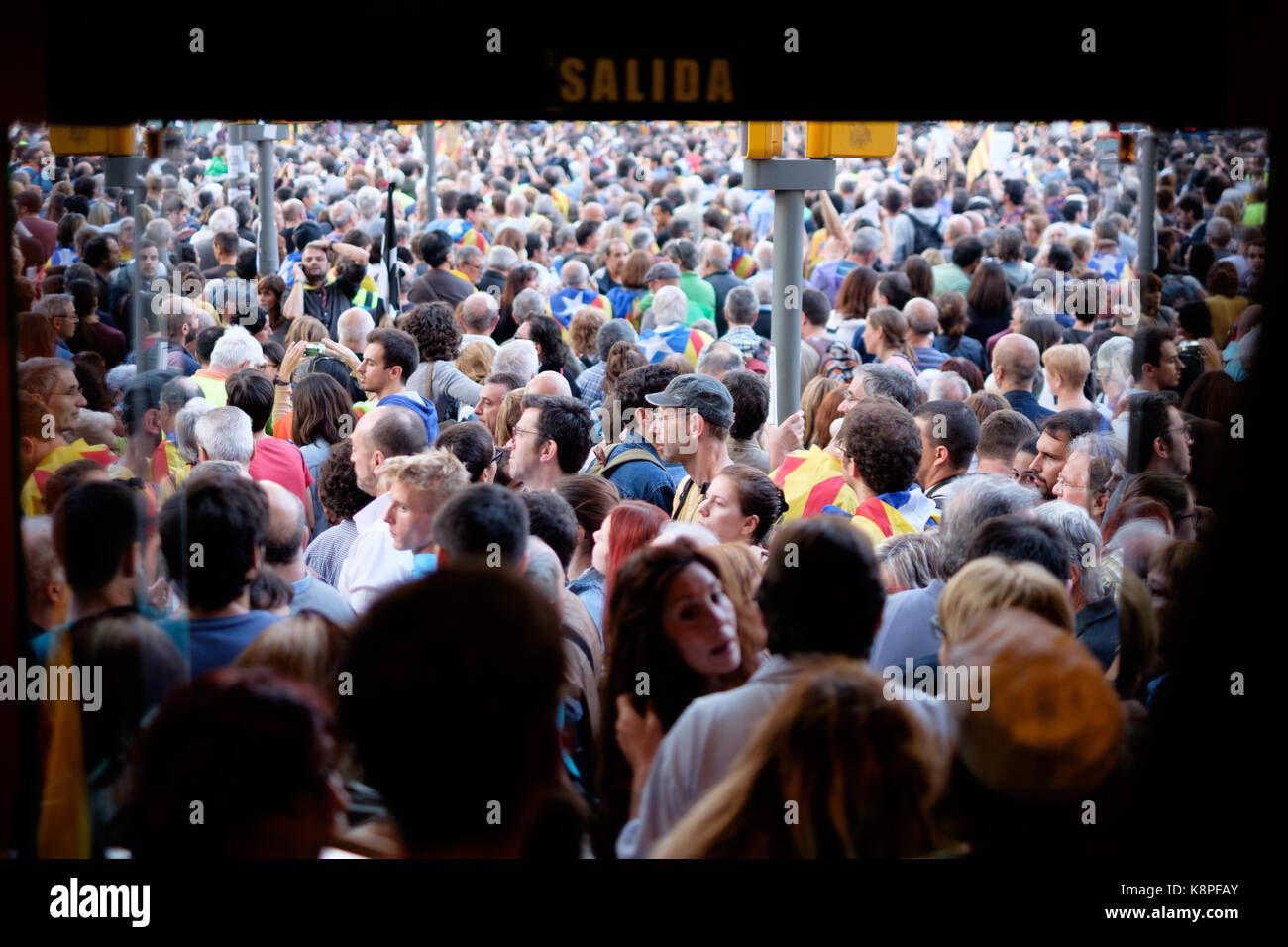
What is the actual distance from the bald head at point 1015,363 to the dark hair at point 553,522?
2.88m

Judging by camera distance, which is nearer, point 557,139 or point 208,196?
point 208,196

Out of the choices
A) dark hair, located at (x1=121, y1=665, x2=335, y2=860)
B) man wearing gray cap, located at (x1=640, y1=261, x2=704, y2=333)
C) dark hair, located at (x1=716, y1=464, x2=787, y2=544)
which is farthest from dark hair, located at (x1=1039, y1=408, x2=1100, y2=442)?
man wearing gray cap, located at (x1=640, y1=261, x2=704, y2=333)

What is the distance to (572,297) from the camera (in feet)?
30.6

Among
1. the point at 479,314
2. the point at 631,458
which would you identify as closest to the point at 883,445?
the point at 631,458

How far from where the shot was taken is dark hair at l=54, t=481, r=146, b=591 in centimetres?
295

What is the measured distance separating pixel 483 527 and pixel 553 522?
0.60m

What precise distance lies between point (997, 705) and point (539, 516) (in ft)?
5.50

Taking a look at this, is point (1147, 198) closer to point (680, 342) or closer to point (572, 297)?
point (680, 342)

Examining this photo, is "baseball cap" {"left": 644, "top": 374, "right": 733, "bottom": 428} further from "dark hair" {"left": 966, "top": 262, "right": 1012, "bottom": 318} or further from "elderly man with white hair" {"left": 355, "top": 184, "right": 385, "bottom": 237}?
"elderly man with white hair" {"left": 355, "top": 184, "right": 385, "bottom": 237}

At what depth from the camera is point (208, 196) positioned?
13008 millimetres

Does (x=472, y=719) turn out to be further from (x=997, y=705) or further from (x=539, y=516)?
(x=539, y=516)

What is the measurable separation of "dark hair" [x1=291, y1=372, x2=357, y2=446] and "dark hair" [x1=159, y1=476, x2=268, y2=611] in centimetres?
222
